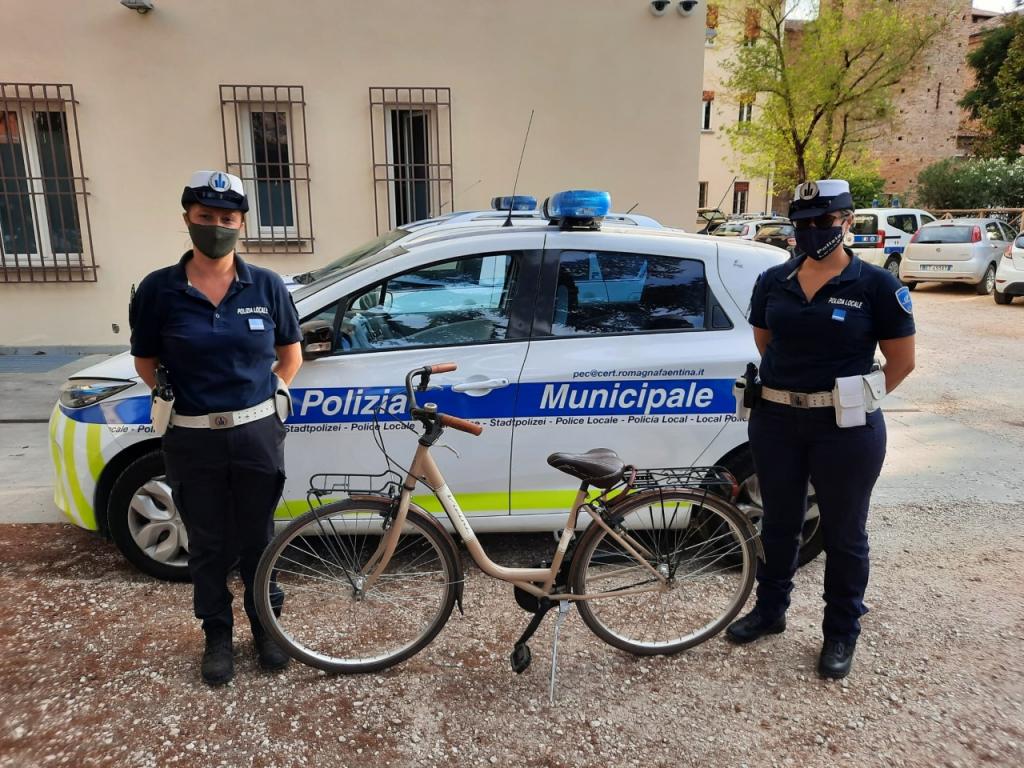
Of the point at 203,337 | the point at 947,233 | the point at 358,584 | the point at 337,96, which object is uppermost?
the point at 337,96

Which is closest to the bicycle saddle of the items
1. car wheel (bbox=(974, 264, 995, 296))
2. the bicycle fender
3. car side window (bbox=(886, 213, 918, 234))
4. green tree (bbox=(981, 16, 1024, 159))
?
the bicycle fender

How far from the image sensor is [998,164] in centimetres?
2755

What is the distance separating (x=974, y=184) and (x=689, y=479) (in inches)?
1229

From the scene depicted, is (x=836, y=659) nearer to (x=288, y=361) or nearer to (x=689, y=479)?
(x=689, y=479)

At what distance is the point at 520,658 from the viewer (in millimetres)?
2762

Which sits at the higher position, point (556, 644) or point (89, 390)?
point (89, 390)

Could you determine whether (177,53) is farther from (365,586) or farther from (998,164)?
(998,164)

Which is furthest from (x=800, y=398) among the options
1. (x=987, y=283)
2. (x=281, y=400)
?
(x=987, y=283)

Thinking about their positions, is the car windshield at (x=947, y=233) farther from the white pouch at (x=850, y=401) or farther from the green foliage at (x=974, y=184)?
the white pouch at (x=850, y=401)

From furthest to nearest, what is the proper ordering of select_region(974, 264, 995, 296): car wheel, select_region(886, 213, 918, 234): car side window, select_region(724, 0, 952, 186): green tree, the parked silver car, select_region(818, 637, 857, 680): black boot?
1. select_region(724, 0, 952, 186): green tree
2. select_region(886, 213, 918, 234): car side window
3. select_region(974, 264, 995, 296): car wheel
4. the parked silver car
5. select_region(818, 637, 857, 680): black boot

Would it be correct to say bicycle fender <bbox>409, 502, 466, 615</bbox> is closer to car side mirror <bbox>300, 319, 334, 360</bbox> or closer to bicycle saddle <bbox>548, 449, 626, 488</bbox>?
bicycle saddle <bbox>548, 449, 626, 488</bbox>

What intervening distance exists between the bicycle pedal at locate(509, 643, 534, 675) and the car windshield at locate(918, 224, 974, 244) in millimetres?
15661

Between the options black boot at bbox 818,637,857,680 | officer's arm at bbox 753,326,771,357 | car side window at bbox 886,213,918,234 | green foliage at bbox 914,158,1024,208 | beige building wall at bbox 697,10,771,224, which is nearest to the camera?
black boot at bbox 818,637,857,680

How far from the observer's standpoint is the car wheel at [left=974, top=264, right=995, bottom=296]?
1512 centimetres
